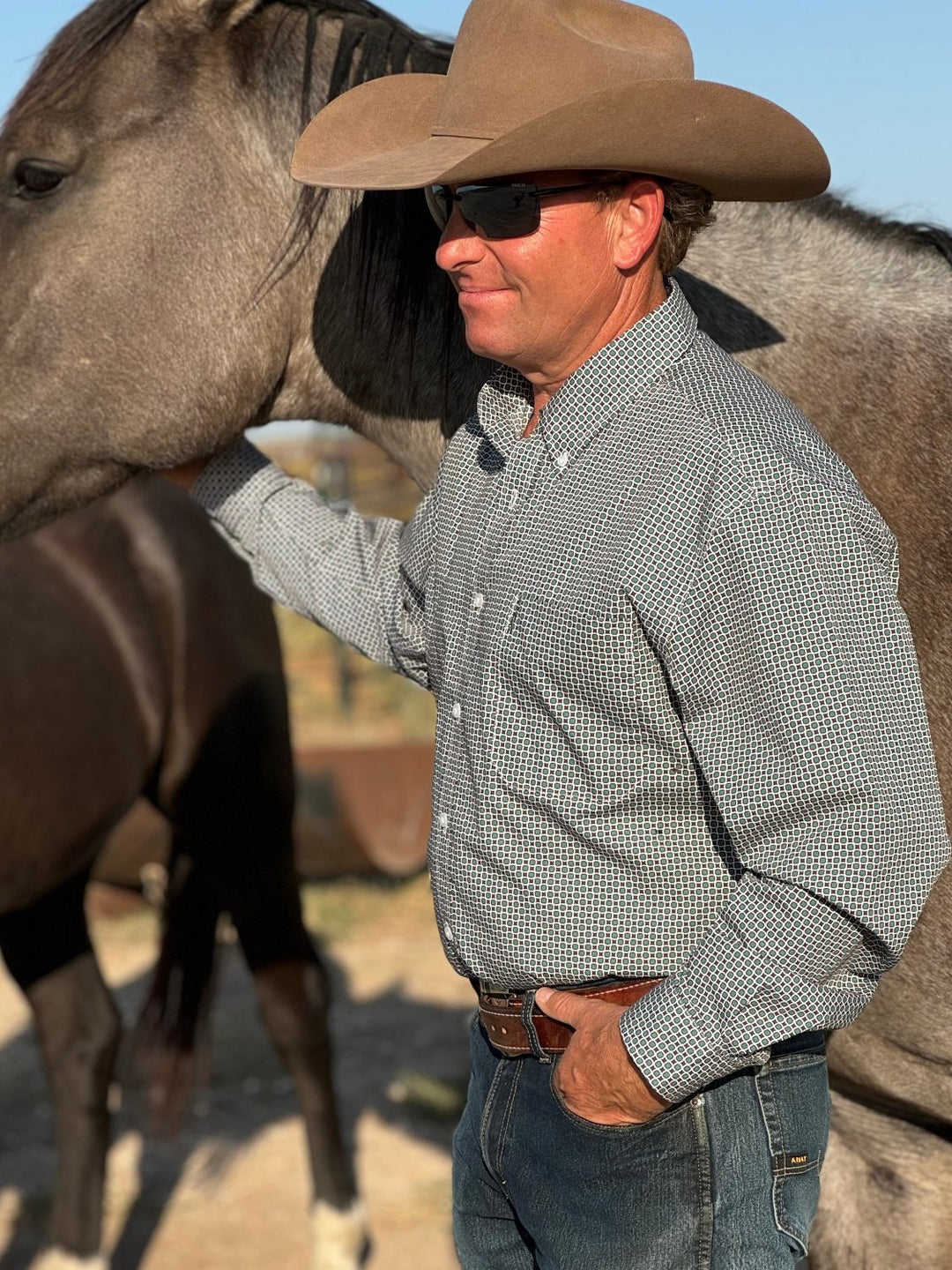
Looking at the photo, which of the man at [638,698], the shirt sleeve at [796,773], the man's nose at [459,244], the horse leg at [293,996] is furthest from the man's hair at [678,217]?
the horse leg at [293,996]

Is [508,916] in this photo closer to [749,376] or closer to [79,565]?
[749,376]

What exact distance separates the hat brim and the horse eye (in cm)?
39

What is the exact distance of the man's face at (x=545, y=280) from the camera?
1527 mm

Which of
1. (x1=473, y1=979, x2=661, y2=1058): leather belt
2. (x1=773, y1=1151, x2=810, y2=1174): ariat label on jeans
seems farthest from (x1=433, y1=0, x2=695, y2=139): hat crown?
(x1=773, y1=1151, x2=810, y2=1174): ariat label on jeans

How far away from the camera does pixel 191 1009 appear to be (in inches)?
164

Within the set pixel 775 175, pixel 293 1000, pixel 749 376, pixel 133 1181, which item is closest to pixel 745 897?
pixel 749 376

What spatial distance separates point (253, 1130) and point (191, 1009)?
0.72m

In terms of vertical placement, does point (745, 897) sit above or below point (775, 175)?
below

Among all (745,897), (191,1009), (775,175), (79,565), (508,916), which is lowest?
(191,1009)

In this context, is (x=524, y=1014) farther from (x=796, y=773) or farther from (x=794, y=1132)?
(x=796, y=773)

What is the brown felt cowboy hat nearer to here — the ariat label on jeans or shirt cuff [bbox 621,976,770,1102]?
shirt cuff [bbox 621,976,770,1102]

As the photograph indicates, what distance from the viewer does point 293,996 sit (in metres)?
4.04

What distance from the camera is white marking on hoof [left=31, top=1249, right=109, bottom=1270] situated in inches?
140

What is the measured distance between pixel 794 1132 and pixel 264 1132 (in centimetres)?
347
